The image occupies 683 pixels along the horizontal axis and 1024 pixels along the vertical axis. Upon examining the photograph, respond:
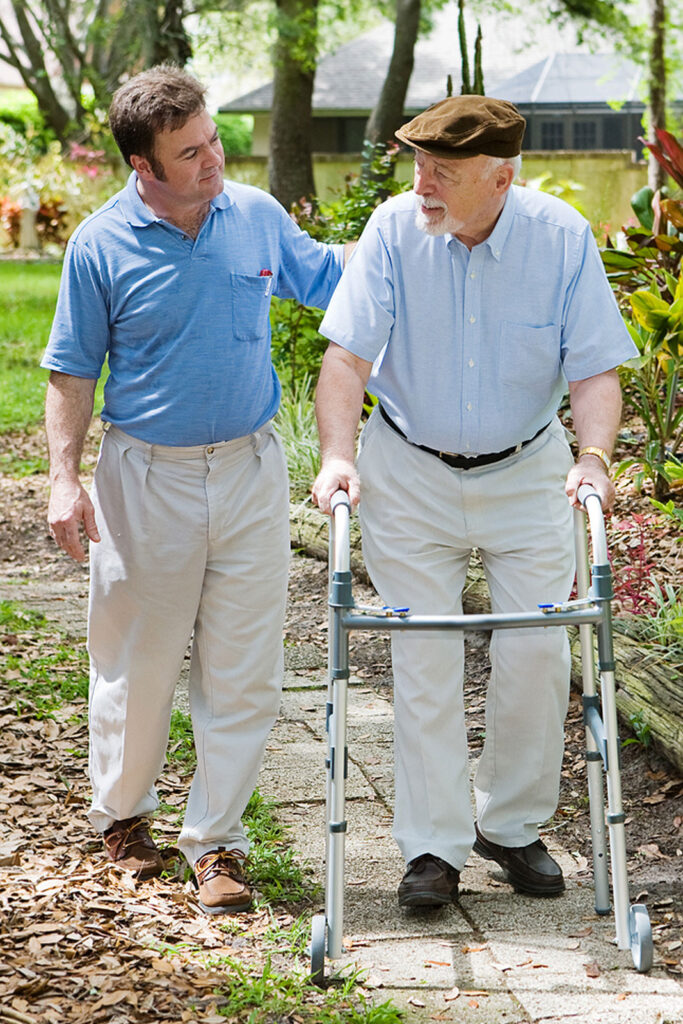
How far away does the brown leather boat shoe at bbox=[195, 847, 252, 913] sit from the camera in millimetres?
3334

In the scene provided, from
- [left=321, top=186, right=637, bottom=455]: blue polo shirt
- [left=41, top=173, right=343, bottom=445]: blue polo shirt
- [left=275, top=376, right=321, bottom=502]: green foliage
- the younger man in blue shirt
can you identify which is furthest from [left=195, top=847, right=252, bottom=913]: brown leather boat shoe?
[left=275, top=376, right=321, bottom=502]: green foliage

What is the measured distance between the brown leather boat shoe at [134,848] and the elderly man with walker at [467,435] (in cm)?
68

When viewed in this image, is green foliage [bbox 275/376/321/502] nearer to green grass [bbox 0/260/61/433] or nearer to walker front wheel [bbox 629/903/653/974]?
green grass [bbox 0/260/61/433]

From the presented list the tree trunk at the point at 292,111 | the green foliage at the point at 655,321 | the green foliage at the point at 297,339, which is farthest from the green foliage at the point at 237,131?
the green foliage at the point at 655,321

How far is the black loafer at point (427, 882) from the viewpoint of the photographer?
3.29m

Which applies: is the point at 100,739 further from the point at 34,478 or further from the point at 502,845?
the point at 34,478

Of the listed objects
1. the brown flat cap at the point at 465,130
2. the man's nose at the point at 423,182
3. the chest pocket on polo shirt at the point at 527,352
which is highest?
the brown flat cap at the point at 465,130

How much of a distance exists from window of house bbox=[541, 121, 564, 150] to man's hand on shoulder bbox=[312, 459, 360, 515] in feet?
101

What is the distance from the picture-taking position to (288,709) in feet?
16.2

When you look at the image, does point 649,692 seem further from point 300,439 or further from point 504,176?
point 300,439

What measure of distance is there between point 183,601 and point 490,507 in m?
0.84

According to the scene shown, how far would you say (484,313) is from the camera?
10.8 ft

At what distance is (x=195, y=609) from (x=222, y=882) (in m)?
0.71

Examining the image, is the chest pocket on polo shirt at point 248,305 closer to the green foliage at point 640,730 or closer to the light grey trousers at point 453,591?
the light grey trousers at point 453,591
